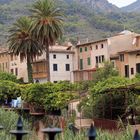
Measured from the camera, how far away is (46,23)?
216 feet

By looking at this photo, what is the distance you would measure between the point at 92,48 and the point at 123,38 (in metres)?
6.28

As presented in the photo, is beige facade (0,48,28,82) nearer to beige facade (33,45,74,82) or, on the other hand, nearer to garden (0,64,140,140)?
beige facade (33,45,74,82)

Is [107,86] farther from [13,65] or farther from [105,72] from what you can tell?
[13,65]

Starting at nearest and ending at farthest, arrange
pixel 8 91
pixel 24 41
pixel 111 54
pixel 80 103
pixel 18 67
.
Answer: pixel 80 103, pixel 8 91, pixel 24 41, pixel 111 54, pixel 18 67

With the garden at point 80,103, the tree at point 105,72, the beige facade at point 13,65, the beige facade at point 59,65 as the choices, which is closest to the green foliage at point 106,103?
the garden at point 80,103

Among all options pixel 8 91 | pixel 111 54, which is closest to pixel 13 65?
pixel 111 54

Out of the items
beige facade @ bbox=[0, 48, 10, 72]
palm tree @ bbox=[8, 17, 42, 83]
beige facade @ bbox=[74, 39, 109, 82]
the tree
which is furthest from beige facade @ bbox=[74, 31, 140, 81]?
beige facade @ bbox=[0, 48, 10, 72]

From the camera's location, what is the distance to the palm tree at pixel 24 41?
67.9 m

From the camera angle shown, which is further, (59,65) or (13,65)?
(13,65)

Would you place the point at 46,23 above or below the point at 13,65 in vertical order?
above

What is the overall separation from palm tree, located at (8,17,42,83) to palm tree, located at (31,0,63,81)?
5.37 feet

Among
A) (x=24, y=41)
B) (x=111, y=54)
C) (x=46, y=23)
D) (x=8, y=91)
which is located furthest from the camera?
(x=111, y=54)

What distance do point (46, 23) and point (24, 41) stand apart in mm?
4922

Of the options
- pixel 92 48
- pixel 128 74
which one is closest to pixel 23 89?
pixel 128 74
